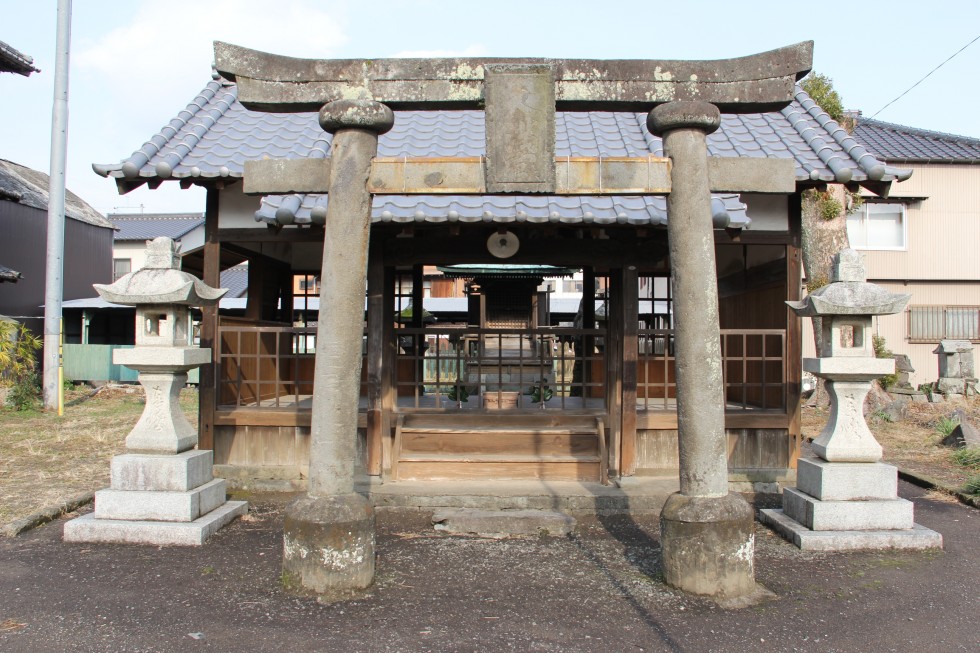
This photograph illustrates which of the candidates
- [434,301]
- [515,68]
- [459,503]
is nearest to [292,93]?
[515,68]

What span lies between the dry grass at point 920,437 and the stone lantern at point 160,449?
8.44 m

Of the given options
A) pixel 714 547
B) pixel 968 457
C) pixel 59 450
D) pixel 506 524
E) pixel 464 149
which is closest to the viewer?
pixel 714 547

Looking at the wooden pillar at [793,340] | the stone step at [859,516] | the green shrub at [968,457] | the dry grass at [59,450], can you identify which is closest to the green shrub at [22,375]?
the dry grass at [59,450]

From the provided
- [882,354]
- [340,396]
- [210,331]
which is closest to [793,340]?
[340,396]

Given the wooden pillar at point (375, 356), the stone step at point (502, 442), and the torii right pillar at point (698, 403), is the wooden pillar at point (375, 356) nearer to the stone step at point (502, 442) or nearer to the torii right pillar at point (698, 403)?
the stone step at point (502, 442)

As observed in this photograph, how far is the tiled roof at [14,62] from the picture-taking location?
53.0 feet

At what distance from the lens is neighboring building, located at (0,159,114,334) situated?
72.5ft

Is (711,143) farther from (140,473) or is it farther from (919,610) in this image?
(140,473)

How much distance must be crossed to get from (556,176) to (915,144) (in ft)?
65.5

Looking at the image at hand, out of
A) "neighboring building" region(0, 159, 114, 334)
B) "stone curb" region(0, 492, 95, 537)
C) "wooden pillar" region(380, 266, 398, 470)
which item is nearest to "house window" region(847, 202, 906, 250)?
"wooden pillar" region(380, 266, 398, 470)

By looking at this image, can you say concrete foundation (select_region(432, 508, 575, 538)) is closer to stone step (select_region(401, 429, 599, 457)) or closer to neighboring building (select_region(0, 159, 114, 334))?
stone step (select_region(401, 429, 599, 457))

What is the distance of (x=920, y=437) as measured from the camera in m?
11.6

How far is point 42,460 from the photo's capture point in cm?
947

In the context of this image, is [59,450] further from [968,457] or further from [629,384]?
[968,457]
